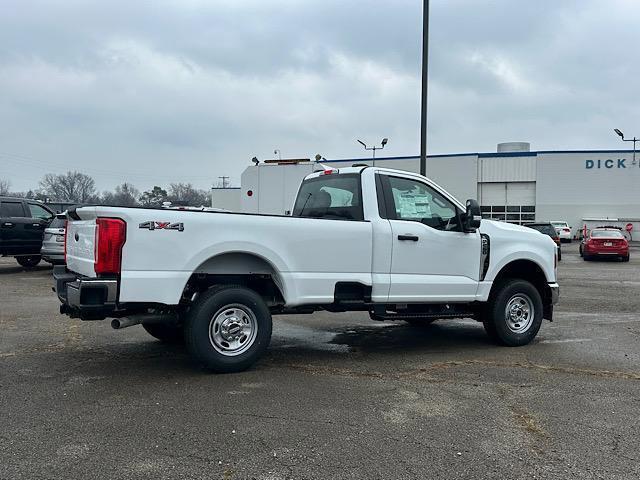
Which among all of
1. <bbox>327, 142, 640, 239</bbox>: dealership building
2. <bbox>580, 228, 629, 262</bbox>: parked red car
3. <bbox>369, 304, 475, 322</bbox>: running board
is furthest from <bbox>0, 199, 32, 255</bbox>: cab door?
<bbox>327, 142, 640, 239</bbox>: dealership building

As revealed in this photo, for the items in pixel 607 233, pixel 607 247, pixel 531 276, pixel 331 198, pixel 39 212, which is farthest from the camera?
pixel 607 233

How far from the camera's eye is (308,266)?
6.04 m

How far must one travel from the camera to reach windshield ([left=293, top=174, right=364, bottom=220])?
662 centimetres

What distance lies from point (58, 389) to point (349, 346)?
11.3 ft

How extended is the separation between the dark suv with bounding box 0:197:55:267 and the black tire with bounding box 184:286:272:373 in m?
11.8

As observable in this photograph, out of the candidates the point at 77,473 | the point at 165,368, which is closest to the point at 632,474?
the point at 77,473

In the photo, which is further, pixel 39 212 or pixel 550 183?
pixel 550 183

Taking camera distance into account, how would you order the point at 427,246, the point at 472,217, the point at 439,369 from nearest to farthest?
the point at 439,369 → the point at 427,246 → the point at 472,217

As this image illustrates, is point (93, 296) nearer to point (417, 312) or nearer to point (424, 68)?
point (417, 312)

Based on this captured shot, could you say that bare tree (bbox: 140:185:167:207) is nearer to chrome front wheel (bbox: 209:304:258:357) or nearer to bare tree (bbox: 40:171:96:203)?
chrome front wheel (bbox: 209:304:258:357)

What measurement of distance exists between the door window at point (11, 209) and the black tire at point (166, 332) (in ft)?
33.6

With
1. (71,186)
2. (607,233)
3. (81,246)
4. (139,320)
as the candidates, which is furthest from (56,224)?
(71,186)

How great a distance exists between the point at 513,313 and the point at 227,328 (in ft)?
12.4

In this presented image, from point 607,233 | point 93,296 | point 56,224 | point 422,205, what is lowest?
point 93,296
